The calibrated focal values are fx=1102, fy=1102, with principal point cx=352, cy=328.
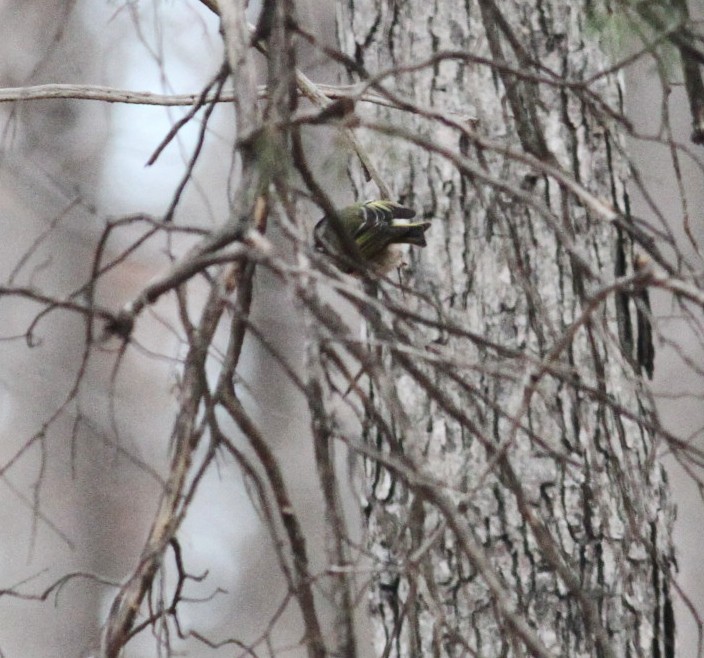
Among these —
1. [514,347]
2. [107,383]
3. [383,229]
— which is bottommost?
[514,347]

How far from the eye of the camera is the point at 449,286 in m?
2.47

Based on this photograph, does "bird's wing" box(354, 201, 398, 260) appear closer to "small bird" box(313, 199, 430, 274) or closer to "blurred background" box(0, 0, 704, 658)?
"small bird" box(313, 199, 430, 274)

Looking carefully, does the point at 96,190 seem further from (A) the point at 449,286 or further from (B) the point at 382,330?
(B) the point at 382,330

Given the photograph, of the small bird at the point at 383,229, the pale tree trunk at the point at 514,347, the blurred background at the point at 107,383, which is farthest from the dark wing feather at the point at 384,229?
the blurred background at the point at 107,383

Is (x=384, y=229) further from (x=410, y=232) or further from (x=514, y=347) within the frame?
(x=514, y=347)

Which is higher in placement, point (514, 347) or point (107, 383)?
point (107, 383)

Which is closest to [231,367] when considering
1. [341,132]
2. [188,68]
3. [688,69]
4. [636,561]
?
[341,132]

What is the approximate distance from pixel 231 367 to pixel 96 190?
17.4 ft

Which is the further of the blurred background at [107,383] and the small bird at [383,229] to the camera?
the blurred background at [107,383]

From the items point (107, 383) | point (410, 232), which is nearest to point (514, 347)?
point (410, 232)

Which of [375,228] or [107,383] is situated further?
[107,383]

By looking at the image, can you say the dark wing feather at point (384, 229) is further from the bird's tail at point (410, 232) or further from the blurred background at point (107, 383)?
the blurred background at point (107, 383)

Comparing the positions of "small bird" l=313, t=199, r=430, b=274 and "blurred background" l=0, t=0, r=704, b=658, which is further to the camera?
"blurred background" l=0, t=0, r=704, b=658

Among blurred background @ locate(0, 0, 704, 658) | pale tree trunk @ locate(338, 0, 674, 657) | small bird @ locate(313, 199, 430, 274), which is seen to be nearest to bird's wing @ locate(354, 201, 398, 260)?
small bird @ locate(313, 199, 430, 274)
